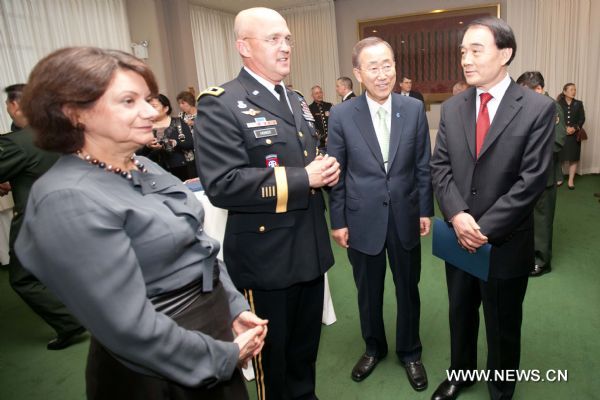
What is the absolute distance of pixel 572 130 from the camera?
6270 mm

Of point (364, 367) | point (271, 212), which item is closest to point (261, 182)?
point (271, 212)

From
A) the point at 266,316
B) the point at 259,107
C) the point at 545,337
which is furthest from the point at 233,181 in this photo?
the point at 545,337

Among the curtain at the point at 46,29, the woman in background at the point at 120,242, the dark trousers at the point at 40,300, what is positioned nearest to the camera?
the woman in background at the point at 120,242

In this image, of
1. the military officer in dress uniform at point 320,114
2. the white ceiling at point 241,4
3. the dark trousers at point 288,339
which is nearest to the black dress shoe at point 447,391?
the dark trousers at point 288,339

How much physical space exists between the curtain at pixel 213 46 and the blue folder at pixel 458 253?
251 inches

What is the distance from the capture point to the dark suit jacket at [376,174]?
79.7 inches

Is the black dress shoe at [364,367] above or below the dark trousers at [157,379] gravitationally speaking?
below

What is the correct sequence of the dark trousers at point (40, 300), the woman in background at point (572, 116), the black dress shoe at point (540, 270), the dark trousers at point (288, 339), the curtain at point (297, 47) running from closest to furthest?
1. the dark trousers at point (288, 339)
2. the dark trousers at point (40, 300)
3. the black dress shoe at point (540, 270)
4. the woman in background at point (572, 116)
5. the curtain at point (297, 47)

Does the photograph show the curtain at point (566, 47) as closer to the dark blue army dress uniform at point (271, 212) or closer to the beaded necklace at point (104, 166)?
the dark blue army dress uniform at point (271, 212)

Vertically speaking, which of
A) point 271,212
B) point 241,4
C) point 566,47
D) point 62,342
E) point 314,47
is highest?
point 241,4

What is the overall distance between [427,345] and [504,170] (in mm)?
1282

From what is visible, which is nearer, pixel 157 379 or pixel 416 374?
pixel 157 379

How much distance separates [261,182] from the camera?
1.48 m

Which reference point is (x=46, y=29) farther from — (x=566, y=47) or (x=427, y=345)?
(x=566, y=47)
